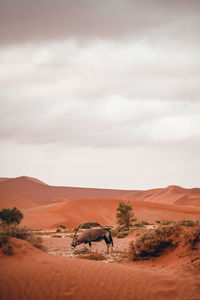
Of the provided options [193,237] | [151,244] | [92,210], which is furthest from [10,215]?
[92,210]

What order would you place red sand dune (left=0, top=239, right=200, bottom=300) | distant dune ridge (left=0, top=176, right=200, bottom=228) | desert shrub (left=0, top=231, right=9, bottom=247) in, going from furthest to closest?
1. distant dune ridge (left=0, top=176, right=200, bottom=228)
2. desert shrub (left=0, top=231, right=9, bottom=247)
3. red sand dune (left=0, top=239, right=200, bottom=300)

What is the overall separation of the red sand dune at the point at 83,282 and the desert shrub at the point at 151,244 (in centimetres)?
347

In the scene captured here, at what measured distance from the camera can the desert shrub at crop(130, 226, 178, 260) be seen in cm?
1051

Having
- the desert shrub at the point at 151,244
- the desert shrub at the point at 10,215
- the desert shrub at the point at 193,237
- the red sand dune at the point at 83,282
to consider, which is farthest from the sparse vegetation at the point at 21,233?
the desert shrub at the point at 10,215

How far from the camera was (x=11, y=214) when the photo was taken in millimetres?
33938

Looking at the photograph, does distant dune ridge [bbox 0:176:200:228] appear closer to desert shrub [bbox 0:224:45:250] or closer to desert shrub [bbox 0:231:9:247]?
desert shrub [bbox 0:224:45:250]

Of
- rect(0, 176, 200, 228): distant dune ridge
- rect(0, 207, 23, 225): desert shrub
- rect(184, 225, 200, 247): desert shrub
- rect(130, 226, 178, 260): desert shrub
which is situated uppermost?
rect(184, 225, 200, 247): desert shrub

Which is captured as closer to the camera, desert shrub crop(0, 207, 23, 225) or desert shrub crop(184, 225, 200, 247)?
desert shrub crop(184, 225, 200, 247)

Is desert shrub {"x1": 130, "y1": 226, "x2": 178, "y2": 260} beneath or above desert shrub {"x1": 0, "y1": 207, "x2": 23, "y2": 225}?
above

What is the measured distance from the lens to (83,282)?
611 cm

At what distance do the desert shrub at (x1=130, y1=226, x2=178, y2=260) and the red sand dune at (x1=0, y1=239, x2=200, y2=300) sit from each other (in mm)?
3467

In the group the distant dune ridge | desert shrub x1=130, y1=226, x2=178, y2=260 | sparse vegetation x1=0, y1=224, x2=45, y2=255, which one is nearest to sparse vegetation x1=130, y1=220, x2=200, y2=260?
desert shrub x1=130, y1=226, x2=178, y2=260

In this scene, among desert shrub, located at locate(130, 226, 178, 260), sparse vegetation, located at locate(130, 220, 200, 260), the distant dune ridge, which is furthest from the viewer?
the distant dune ridge

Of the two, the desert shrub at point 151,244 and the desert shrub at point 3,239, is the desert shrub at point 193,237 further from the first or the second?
the desert shrub at point 3,239
